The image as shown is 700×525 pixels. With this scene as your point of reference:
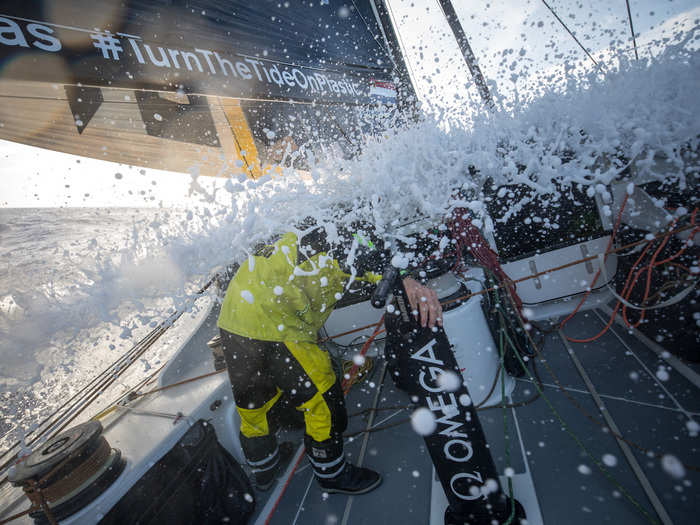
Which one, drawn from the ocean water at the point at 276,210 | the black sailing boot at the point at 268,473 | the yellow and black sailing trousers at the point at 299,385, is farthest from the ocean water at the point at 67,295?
the black sailing boot at the point at 268,473

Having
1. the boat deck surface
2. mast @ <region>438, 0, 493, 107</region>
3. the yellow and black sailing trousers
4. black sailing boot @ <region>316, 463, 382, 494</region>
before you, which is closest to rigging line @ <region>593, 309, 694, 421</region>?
the boat deck surface

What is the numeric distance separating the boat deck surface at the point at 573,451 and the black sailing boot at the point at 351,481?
0.05 meters

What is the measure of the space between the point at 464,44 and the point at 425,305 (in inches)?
267

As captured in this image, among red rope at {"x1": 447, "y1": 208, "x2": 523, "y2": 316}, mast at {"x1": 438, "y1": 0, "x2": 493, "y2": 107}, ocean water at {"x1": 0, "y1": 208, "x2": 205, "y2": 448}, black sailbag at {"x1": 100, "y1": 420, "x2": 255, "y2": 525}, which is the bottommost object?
black sailbag at {"x1": 100, "y1": 420, "x2": 255, "y2": 525}

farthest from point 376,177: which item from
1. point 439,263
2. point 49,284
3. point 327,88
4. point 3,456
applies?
point 3,456

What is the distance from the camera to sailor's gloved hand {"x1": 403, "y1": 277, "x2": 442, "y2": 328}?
1.20 m

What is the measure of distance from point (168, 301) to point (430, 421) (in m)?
2.10

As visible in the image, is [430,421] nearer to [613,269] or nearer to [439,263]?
[439,263]

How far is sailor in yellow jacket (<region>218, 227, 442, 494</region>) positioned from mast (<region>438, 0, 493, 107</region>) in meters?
5.26

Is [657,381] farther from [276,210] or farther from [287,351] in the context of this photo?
[276,210]

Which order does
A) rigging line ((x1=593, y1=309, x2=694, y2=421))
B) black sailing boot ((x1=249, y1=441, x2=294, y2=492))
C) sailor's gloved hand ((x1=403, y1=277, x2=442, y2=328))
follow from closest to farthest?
sailor's gloved hand ((x1=403, y1=277, x2=442, y2=328))
rigging line ((x1=593, y1=309, x2=694, y2=421))
black sailing boot ((x1=249, y1=441, x2=294, y2=492))

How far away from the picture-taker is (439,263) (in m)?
2.11

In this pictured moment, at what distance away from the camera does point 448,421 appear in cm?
124

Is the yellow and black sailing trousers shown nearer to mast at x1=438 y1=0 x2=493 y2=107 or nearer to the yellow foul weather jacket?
the yellow foul weather jacket
